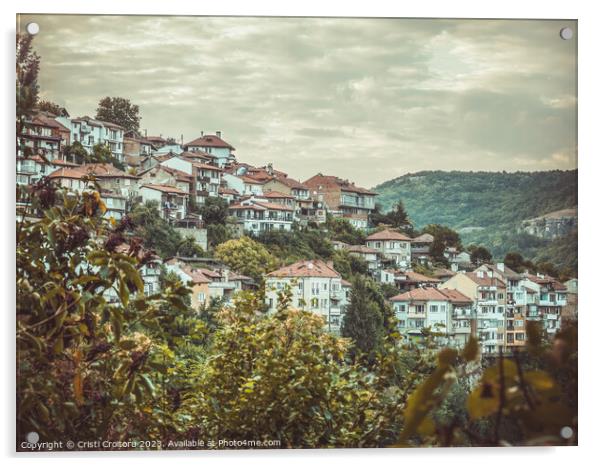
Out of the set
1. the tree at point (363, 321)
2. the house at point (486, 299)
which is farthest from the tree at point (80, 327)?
the house at point (486, 299)

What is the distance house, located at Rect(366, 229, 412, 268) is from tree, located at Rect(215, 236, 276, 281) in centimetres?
42

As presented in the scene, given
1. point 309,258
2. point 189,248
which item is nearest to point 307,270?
point 309,258

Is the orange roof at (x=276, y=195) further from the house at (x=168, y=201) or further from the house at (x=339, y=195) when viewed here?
the house at (x=168, y=201)

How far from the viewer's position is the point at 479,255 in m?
3.35

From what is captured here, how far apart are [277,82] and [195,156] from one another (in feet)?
1.43

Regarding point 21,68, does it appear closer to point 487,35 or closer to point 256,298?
point 256,298

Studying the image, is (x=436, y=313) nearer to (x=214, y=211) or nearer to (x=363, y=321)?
(x=363, y=321)

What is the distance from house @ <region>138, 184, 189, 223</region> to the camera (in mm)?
3236

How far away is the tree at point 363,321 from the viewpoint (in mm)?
3287

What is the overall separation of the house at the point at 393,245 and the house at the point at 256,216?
1.14 ft

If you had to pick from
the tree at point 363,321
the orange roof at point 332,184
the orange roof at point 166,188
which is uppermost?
the orange roof at point 332,184

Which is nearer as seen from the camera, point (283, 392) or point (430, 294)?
Answer: point (283, 392)

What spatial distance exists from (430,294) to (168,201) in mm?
1091
